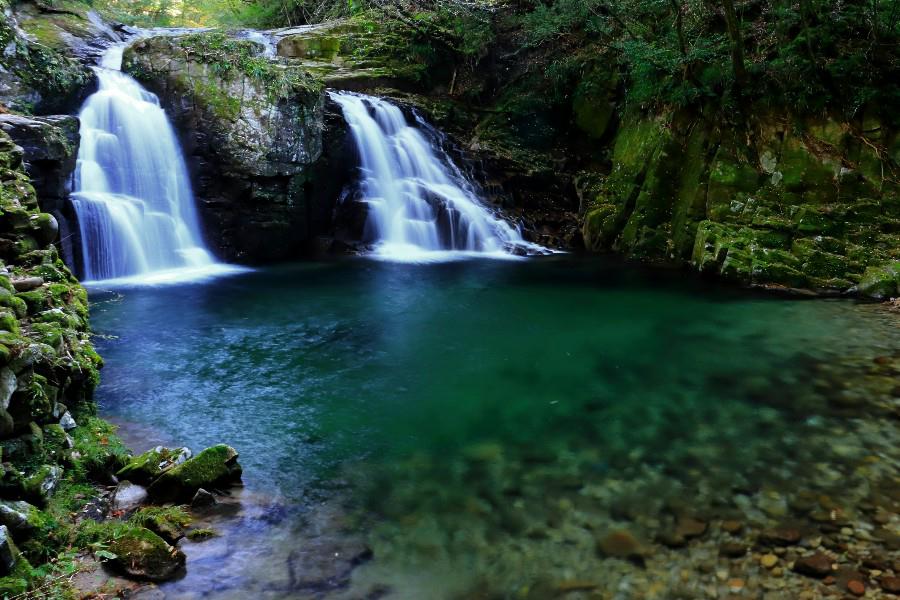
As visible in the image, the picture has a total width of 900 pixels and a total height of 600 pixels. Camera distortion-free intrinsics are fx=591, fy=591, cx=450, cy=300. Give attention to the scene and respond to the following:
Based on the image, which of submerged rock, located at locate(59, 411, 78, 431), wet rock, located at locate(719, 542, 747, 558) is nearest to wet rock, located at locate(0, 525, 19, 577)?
submerged rock, located at locate(59, 411, 78, 431)

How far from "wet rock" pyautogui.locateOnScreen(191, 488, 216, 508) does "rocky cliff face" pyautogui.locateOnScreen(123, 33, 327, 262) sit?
10.6 metres

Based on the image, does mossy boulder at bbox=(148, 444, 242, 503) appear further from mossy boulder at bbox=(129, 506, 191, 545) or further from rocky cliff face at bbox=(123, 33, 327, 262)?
rocky cliff face at bbox=(123, 33, 327, 262)

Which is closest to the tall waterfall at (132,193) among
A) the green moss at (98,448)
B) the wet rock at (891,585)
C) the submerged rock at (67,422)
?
the green moss at (98,448)

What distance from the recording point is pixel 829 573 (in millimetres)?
3555

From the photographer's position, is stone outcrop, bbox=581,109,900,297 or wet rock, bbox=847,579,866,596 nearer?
wet rock, bbox=847,579,866,596

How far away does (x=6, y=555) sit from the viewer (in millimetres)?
2971

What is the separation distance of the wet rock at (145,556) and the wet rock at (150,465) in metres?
0.81

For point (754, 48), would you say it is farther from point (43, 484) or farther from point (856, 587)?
point (43, 484)

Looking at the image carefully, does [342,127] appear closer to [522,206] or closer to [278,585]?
[522,206]

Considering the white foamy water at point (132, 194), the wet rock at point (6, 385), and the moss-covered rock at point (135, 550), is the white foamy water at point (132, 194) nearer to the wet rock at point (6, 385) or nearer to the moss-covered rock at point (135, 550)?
the wet rock at point (6, 385)

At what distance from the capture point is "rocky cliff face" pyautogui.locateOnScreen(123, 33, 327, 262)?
536 inches

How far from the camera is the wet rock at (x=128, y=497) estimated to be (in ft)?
13.6

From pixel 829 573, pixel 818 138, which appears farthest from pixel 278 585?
pixel 818 138

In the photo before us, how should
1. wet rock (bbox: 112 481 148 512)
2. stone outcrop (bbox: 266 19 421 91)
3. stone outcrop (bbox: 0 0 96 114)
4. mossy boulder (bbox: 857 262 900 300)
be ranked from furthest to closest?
stone outcrop (bbox: 266 19 421 91)
stone outcrop (bbox: 0 0 96 114)
mossy boulder (bbox: 857 262 900 300)
wet rock (bbox: 112 481 148 512)
